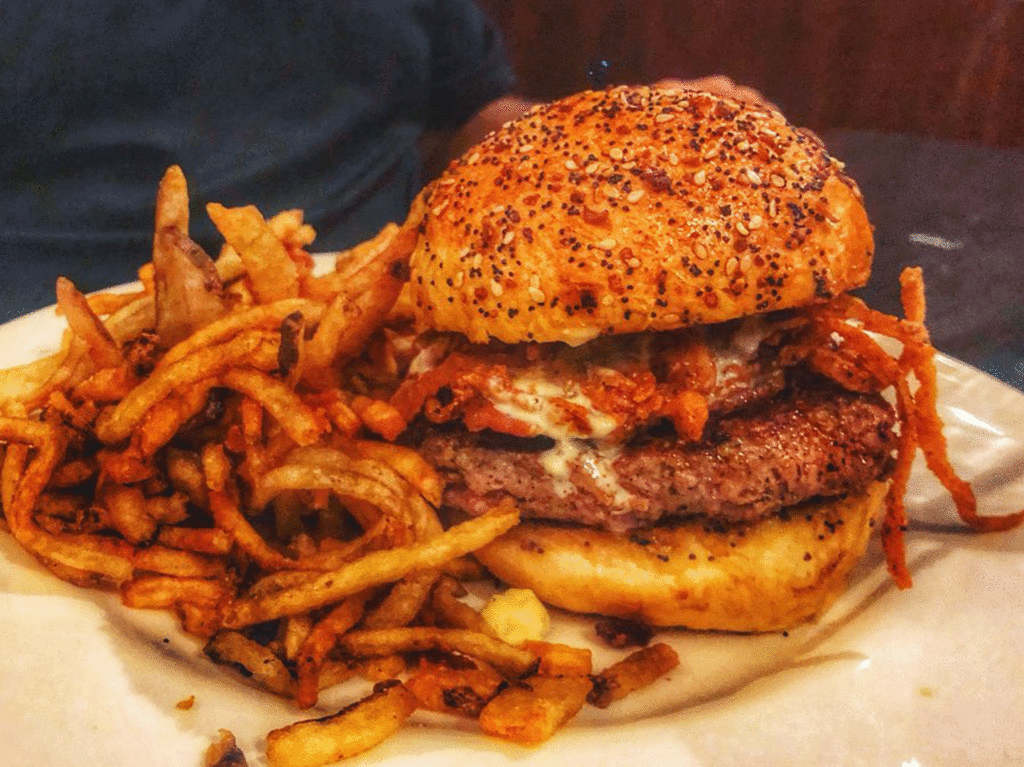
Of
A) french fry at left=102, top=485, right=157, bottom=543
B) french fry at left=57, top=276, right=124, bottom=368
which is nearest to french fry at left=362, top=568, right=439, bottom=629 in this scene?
french fry at left=102, top=485, right=157, bottom=543

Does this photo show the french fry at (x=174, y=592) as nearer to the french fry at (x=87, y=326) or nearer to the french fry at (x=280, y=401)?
the french fry at (x=280, y=401)

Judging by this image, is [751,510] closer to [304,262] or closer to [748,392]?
[748,392]

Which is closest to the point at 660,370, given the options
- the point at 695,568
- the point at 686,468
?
the point at 686,468

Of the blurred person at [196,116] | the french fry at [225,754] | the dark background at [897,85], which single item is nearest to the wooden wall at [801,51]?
the dark background at [897,85]

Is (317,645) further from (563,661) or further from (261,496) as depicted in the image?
(563,661)

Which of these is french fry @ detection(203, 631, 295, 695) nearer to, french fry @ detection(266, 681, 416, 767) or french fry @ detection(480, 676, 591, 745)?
french fry @ detection(266, 681, 416, 767)

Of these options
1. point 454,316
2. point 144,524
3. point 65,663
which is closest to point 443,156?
point 454,316
